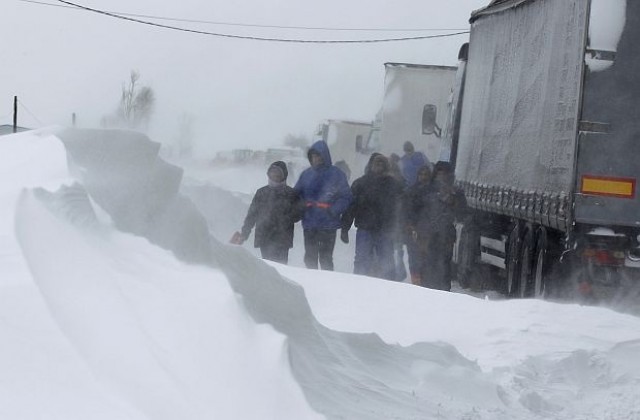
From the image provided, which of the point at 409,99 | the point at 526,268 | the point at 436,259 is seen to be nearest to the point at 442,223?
the point at 436,259

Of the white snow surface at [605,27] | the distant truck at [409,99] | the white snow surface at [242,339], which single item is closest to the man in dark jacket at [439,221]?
the white snow surface at [605,27]

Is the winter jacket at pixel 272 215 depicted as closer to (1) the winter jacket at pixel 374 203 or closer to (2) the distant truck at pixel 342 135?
(1) the winter jacket at pixel 374 203

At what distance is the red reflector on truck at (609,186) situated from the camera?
10.8m

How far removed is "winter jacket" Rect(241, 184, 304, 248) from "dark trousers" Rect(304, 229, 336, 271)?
1.82 ft

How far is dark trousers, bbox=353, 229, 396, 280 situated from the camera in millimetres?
12758

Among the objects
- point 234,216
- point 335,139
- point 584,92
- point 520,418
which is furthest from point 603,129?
point 335,139

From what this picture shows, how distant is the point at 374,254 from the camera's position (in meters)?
12.9

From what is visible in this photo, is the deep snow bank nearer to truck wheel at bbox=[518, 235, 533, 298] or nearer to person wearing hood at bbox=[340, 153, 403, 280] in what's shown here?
person wearing hood at bbox=[340, 153, 403, 280]

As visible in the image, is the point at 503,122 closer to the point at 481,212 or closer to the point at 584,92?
the point at 481,212

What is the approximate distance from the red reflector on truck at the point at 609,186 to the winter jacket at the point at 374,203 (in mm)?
2415

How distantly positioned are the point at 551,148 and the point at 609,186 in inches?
47.8

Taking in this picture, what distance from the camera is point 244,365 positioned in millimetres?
3729

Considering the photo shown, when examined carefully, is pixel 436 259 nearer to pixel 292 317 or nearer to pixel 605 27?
pixel 605 27

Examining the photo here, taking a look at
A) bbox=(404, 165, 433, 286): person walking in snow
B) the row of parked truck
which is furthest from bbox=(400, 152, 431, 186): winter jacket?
bbox=(404, 165, 433, 286): person walking in snow
